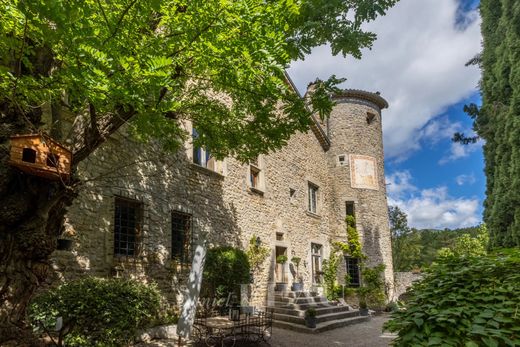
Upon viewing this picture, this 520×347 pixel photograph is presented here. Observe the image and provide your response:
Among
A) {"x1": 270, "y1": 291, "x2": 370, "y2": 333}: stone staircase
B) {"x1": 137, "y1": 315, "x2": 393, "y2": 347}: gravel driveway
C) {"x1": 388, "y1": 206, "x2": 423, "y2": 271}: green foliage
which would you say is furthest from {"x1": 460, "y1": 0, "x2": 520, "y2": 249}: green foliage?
{"x1": 388, "y1": 206, "x2": 423, "y2": 271}: green foliage

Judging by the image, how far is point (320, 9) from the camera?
3.56 m

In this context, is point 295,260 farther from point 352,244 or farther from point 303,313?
point 352,244

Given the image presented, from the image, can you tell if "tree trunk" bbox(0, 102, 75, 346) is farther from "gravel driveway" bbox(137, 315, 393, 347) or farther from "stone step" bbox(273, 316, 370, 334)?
"stone step" bbox(273, 316, 370, 334)

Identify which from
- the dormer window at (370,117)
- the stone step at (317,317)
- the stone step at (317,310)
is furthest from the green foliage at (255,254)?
the dormer window at (370,117)

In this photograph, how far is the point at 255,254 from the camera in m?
11.5

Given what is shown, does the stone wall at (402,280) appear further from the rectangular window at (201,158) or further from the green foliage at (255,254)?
the rectangular window at (201,158)

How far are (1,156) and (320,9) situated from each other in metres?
3.86

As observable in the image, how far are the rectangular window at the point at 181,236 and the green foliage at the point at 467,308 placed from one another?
22.9ft

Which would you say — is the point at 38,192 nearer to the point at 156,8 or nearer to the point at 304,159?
the point at 156,8

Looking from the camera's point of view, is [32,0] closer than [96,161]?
Yes

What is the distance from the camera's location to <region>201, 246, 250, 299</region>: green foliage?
8.93m

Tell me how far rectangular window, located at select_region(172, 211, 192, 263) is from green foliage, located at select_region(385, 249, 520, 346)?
6.98 meters

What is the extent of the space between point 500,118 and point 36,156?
12932mm

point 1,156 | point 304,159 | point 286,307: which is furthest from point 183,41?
point 304,159
